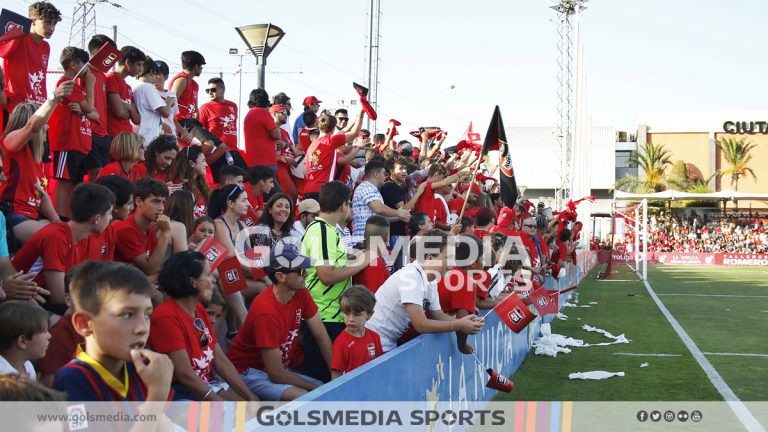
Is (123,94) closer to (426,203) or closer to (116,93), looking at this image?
(116,93)

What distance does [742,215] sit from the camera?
58.7 meters

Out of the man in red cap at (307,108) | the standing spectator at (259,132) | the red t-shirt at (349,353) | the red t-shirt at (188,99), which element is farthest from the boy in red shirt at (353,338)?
the man in red cap at (307,108)

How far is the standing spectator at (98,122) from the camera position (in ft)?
25.4

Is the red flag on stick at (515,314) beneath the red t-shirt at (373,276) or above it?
beneath

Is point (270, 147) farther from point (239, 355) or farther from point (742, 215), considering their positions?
point (742, 215)

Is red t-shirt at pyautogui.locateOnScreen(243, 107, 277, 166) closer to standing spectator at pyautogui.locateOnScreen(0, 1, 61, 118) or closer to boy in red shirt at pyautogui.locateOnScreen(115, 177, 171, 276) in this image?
standing spectator at pyautogui.locateOnScreen(0, 1, 61, 118)

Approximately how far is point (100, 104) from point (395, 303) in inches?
134

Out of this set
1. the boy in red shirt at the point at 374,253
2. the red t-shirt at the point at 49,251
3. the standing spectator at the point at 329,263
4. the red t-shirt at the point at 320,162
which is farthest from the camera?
the red t-shirt at the point at 320,162

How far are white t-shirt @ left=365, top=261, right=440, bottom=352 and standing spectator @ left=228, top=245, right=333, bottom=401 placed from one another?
985mm

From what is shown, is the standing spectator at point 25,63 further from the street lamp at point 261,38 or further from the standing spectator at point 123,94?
the street lamp at point 261,38

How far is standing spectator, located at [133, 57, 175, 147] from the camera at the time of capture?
27.9 ft

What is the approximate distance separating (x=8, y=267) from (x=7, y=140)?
1375 millimetres

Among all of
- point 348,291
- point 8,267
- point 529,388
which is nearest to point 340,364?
point 348,291

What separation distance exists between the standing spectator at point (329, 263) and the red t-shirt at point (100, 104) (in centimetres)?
253
